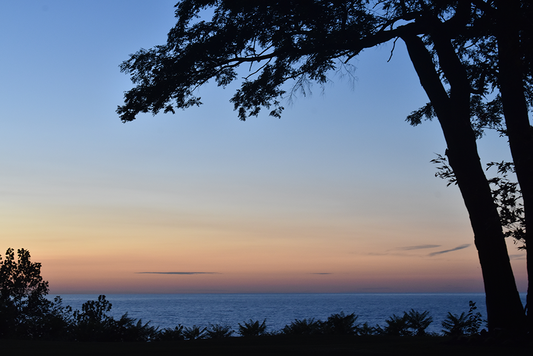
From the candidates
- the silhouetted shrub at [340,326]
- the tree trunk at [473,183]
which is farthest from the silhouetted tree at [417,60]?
the silhouetted shrub at [340,326]

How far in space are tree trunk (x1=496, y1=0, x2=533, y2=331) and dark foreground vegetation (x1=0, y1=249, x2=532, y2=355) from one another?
89.3 inches

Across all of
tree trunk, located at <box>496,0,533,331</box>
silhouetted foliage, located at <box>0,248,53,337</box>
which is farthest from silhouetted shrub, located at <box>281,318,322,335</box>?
silhouetted foliage, located at <box>0,248,53,337</box>

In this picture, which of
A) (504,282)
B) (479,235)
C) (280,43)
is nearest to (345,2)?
(280,43)

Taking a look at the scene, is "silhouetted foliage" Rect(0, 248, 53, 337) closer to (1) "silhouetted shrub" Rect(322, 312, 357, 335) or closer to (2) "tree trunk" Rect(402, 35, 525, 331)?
(1) "silhouetted shrub" Rect(322, 312, 357, 335)

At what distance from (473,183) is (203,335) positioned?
1141 cm

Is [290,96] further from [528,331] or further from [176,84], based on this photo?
[528,331]

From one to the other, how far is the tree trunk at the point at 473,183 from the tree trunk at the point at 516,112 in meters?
0.41

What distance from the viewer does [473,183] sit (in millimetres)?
9758

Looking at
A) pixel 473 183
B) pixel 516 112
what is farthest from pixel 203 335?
pixel 516 112

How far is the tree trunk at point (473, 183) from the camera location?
30.0 feet

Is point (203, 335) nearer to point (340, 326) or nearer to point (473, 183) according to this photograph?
point (340, 326)

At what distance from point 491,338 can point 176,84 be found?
9.35 metres

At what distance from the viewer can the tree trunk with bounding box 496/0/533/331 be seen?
8922 millimetres

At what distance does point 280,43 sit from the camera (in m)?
11.6
